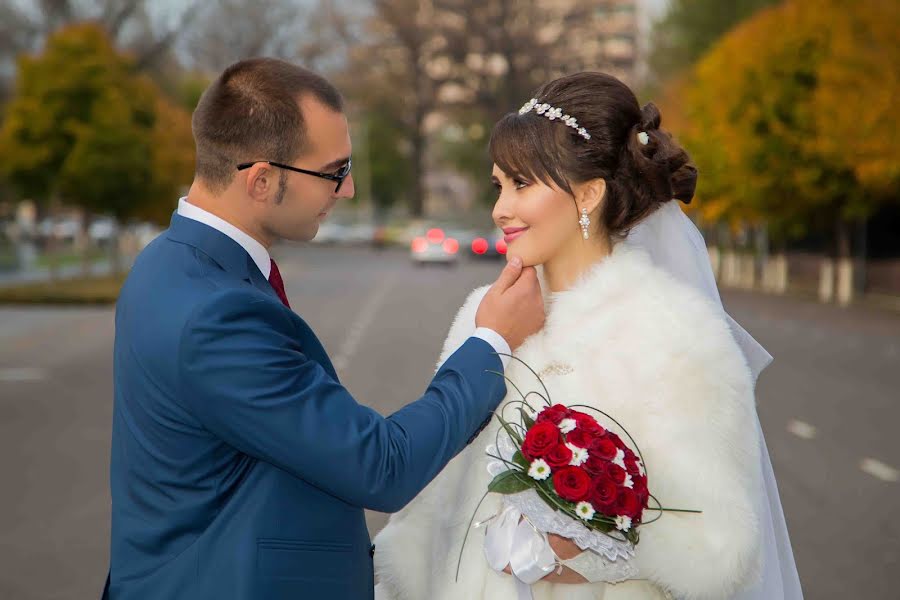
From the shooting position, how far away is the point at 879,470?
27.4 ft

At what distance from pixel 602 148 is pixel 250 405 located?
1226 millimetres

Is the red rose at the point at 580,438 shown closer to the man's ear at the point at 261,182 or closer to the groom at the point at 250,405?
the groom at the point at 250,405

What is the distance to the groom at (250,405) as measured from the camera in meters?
2.24

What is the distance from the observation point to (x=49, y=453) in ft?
29.6

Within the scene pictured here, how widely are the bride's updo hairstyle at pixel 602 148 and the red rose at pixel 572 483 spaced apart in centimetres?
82

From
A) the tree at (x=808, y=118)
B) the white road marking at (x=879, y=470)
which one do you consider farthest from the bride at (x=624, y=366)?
the tree at (x=808, y=118)

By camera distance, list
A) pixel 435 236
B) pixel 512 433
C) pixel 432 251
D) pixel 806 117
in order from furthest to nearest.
A: pixel 435 236 → pixel 432 251 → pixel 806 117 → pixel 512 433

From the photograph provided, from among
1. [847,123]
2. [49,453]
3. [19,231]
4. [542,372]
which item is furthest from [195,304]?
[19,231]

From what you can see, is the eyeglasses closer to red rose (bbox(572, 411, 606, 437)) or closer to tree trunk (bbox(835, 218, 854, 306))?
red rose (bbox(572, 411, 606, 437))

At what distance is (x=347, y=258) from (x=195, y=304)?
175 feet

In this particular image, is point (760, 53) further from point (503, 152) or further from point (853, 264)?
point (503, 152)

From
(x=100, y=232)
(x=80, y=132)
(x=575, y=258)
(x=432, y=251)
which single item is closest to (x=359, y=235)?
(x=100, y=232)

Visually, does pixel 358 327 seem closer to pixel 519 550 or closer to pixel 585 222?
pixel 585 222

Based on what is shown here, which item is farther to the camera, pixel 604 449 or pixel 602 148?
pixel 602 148
